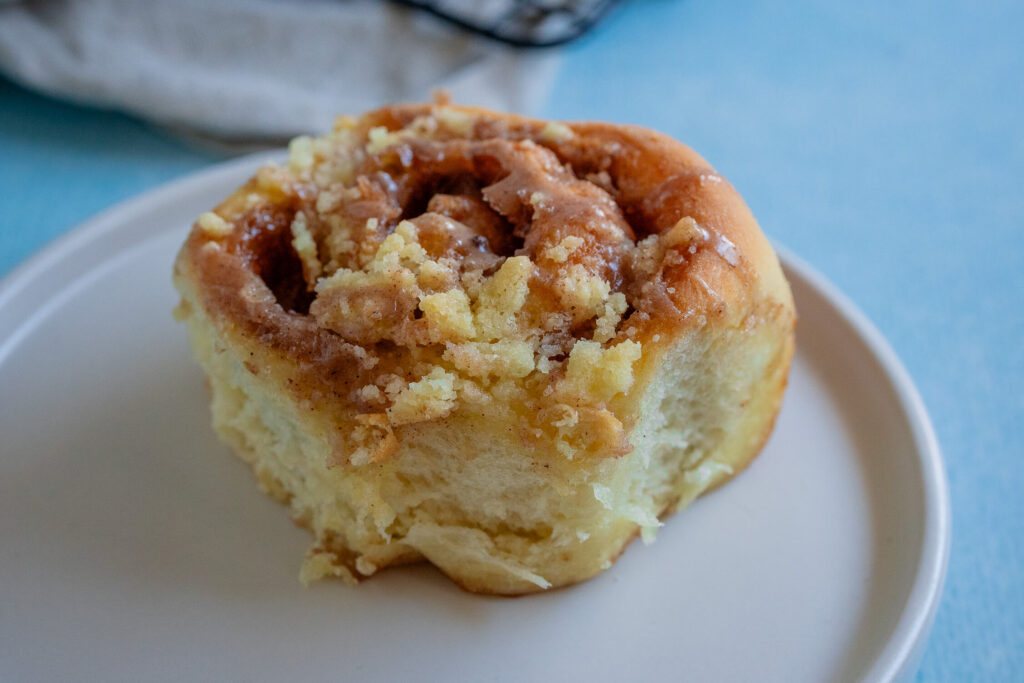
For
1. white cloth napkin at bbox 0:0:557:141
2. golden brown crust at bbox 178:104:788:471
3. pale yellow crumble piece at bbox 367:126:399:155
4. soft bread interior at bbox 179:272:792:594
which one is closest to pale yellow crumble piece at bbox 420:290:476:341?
golden brown crust at bbox 178:104:788:471

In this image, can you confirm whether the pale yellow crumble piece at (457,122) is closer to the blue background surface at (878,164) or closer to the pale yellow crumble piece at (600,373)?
the pale yellow crumble piece at (600,373)

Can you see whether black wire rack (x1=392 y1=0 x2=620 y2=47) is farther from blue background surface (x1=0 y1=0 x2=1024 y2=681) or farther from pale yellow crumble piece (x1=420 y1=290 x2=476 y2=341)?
pale yellow crumble piece (x1=420 y1=290 x2=476 y2=341)

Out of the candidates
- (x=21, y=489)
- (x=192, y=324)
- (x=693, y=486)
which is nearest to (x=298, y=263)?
(x=192, y=324)

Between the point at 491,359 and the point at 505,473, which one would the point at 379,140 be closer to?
the point at 491,359

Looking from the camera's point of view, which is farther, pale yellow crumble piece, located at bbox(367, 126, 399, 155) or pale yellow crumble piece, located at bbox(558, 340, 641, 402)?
pale yellow crumble piece, located at bbox(367, 126, 399, 155)

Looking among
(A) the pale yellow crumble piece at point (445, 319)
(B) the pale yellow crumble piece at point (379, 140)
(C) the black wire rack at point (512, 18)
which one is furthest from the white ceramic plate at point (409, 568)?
(C) the black wire rack at point (512, 18)

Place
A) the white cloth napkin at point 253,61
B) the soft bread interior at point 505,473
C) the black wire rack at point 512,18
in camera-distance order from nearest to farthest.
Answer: the soft bread interior at point 505,473 < the white cloth napkin at point 253,61 < the black wire rack at point 512,18
